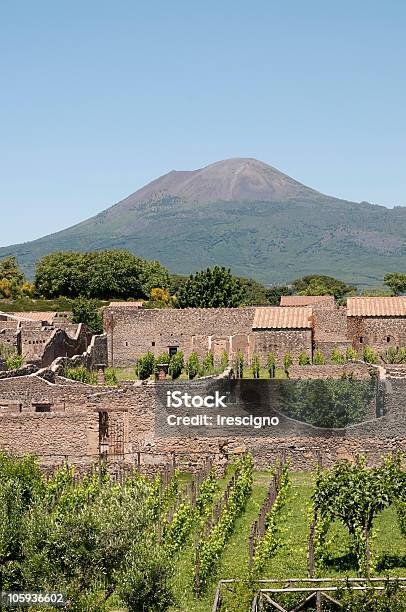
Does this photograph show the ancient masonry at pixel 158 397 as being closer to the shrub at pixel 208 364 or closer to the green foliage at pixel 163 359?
the shrub at pixel 208 364

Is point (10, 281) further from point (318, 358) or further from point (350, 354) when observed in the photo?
point (318, 358)

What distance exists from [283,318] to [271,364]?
14.2ft

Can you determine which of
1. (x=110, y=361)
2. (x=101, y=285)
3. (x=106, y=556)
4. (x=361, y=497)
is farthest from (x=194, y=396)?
(x=101, y=285)

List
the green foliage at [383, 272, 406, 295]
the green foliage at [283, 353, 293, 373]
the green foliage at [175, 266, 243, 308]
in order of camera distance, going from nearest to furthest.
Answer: the green foliage at [283, 353, 293, 373] → the green foliage at [175, 266, 243, 308] → the green foliage at [383, 272, 406, 295]

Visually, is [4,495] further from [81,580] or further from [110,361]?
[110,361]

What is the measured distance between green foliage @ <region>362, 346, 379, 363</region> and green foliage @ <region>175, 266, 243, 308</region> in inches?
717

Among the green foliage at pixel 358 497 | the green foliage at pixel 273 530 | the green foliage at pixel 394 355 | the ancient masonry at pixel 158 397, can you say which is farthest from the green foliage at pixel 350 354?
the green foliage at pixel 358 497

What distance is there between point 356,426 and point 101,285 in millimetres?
61965

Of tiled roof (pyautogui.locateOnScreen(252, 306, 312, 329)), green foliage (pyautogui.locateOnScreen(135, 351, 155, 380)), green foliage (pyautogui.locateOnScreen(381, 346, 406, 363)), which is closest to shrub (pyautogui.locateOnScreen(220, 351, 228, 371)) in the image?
tiled roof (pyautogui.locateOnScreen(252, 306, 312, 329))

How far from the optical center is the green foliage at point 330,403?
33188 mm

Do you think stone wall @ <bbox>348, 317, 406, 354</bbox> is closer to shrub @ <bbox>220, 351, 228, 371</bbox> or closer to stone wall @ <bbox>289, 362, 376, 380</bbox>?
shrub @ <bbox>220, 351, 228, 371</bbox>

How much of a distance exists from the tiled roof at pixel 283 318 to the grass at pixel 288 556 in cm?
2490

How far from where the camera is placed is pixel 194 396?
30.7 m

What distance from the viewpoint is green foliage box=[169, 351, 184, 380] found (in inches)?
1866
